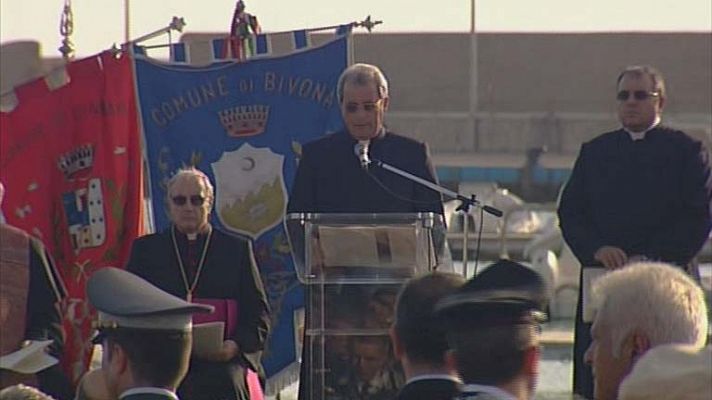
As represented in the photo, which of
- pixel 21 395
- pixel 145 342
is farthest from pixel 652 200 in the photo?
pixel 21 395

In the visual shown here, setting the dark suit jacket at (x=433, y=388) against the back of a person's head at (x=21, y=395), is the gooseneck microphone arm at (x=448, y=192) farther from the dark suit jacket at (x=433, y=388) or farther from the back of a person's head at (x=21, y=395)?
the back of a person's head at (x=21, y=395)

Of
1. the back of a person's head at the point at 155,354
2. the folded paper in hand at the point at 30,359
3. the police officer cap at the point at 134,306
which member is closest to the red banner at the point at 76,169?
the folded paper in hand at the point at 30,359

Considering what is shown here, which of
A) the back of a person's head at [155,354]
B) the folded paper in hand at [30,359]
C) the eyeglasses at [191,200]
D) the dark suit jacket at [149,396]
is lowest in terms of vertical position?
the folded paper in hand at [30,359]

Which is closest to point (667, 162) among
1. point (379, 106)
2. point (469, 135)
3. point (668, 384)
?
point (379, 106)

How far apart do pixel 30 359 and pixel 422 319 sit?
3129 mm

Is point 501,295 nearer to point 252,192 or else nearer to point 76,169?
point 252,192

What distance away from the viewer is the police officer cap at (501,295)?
455 centimetres

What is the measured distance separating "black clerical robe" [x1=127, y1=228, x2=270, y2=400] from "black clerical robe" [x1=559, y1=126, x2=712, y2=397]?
50.1 inches

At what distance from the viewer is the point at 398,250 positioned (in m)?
7.24

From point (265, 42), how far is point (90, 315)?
1500 millimetres

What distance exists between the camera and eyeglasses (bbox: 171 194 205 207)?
25.5 feet

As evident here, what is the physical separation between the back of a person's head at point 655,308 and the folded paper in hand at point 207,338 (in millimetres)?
3019

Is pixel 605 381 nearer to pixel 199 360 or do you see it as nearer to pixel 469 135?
pixel 199 360

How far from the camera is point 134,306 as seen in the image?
4.93 m
